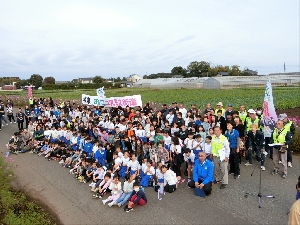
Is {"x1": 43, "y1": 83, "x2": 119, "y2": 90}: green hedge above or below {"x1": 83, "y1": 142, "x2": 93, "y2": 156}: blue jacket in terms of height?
above

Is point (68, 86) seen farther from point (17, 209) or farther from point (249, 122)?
point (249, 122)

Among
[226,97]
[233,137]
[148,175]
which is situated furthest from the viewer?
[226,97]

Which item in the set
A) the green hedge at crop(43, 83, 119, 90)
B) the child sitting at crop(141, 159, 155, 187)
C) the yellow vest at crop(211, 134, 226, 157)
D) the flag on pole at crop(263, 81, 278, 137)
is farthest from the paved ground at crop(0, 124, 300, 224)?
the green hedge at crop(43, 83, 119, 90)

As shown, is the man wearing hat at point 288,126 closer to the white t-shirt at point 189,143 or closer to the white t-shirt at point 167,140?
the white t-shirt at point 189,143

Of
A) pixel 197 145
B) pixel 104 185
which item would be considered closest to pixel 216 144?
pixel 197 145

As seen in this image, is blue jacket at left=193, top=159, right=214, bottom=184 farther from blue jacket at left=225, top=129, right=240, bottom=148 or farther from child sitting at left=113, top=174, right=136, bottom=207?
child sitting at left=113, top=174, right=136, bottom=207

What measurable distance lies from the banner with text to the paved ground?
673cm

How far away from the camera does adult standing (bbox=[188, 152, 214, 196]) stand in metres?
7.29

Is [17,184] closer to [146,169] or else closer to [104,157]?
[104,157]

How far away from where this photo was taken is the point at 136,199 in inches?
269

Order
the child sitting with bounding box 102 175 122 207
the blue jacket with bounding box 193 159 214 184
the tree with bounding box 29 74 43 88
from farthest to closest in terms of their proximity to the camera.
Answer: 1. the tree with bounding box 29 74 43 88
2. the blue jacket with bounding box 193 159 214 184
3. the child sitting with bounding box 102 175 122 207

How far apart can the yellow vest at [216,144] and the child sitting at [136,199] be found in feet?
8.59

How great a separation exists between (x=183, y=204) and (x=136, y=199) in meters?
1.30

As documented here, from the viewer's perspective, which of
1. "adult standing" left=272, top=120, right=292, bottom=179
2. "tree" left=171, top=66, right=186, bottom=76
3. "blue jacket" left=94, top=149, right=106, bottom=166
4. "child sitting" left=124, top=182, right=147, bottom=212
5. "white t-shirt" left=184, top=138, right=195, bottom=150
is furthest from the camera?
"tree" left=171, top=66, right=186, bottom=76
